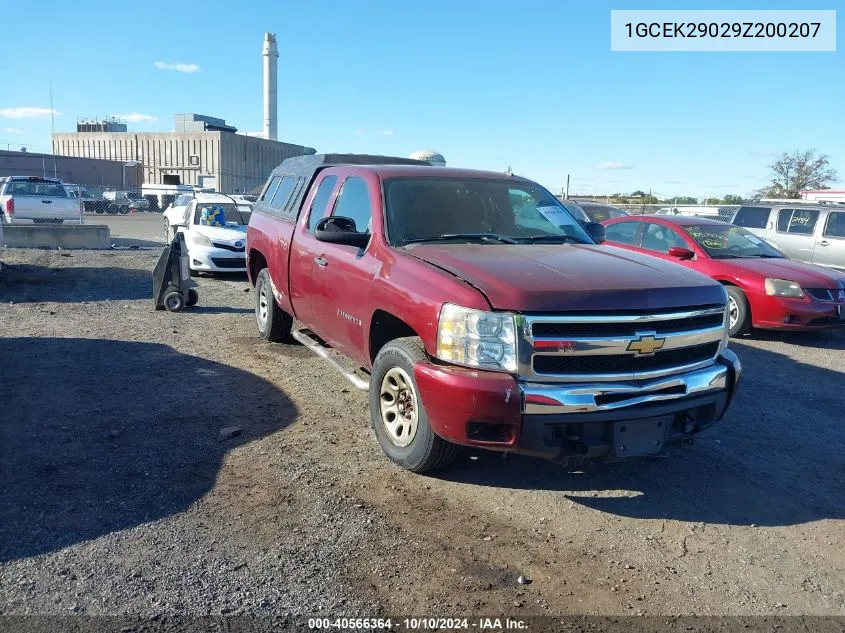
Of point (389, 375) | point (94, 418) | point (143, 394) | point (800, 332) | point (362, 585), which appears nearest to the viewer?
point (362, 585)

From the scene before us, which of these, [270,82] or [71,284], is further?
[270,82]

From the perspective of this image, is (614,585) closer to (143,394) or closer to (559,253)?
(559,253)

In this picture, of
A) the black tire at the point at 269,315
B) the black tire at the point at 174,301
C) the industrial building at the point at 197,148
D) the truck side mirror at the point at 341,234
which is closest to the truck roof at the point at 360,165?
the truck side mirror at the point at 341,234

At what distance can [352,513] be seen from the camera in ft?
12.4

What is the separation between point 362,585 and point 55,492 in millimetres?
2003

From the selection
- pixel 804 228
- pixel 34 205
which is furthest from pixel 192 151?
pixel 804 228

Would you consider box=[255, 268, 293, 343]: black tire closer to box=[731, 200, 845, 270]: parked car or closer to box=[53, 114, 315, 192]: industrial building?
box=[731, 200, 845, 270]: parked car

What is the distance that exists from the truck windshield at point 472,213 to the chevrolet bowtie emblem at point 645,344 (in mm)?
1409

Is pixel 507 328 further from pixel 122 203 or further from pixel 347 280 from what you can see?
pixel 122 203

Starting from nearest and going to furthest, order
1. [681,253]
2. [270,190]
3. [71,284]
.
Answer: [270,190], [681,253], [71,284]

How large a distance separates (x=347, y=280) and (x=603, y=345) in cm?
207

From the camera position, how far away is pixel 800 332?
954cm

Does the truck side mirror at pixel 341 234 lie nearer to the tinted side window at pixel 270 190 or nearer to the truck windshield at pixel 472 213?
the truck windshield at pixel 472 213

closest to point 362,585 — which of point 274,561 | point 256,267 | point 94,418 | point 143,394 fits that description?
point 274,561
